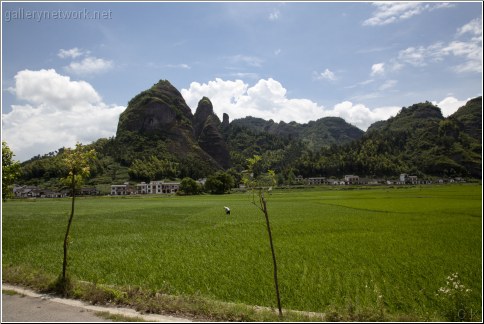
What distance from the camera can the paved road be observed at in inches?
335

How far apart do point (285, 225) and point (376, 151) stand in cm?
16436

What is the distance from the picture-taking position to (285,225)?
2930 cm

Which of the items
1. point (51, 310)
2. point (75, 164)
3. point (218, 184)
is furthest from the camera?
point (218, 184)

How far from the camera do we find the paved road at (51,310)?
335 inches

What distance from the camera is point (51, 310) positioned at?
29.8ft

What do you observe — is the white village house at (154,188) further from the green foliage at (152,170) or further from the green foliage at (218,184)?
the green foliage at (218,184)

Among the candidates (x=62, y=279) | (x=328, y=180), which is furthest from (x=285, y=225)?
(x=328, y=180)

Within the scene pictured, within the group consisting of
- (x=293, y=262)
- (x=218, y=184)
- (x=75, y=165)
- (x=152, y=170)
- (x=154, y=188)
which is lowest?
(x=154, y=188)

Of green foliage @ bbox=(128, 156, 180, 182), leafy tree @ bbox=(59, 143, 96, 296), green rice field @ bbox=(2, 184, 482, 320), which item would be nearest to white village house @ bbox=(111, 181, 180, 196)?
green foliage @ bbox=(128, 156, 180, 182)

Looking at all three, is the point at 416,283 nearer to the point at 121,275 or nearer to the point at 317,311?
the point at 317,311

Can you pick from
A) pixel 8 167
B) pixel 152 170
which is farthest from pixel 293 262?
pixel 152 170

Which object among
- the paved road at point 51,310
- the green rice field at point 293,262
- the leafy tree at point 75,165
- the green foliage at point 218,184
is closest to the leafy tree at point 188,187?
the green foliage at point 218,184

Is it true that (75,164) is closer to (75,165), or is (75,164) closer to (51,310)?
(75,165)

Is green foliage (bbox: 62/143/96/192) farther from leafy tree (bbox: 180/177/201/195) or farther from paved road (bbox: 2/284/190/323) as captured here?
leafy tree (bbox: 180/177/201/195)
